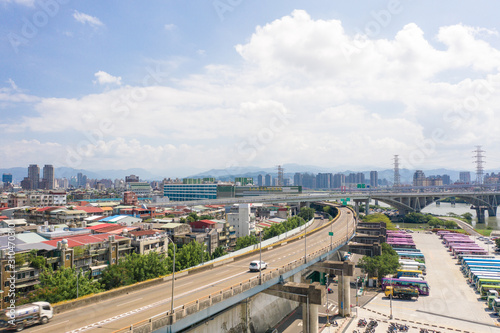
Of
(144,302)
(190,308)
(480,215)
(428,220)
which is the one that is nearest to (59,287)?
(144,302)

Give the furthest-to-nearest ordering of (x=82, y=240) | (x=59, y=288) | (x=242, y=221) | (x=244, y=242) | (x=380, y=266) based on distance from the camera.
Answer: (x=242, y=221), (x=244, y=242), (x=380, y=266), (x=82, y=240), (x=59, y=288)

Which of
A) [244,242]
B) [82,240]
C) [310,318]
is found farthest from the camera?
[244,242]

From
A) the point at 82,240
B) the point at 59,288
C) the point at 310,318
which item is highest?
the point at 82,240

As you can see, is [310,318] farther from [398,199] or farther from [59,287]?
[398,199]

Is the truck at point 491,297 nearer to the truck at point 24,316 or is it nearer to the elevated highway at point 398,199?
the truck at point 24,316

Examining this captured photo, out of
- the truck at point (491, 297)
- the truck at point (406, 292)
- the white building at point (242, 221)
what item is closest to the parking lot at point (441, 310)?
the truck at point (491, 297)

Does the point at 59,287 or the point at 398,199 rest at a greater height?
the point at 59,287
